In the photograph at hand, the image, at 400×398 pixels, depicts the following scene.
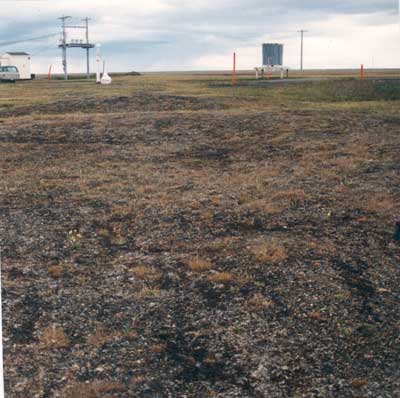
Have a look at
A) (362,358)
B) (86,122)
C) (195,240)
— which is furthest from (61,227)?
(86,122)

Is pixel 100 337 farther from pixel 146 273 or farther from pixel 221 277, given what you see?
pixel 221 277

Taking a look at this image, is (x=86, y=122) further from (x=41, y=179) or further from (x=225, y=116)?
(x=41, y=179)

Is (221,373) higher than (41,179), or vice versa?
(41,179)

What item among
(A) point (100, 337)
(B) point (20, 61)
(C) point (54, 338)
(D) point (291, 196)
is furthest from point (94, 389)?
(B) point (20, 61)

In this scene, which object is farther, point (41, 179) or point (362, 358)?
point (41, 179)

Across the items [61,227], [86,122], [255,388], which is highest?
[86,122]

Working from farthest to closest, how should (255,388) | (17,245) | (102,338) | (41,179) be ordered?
(41,179)
(17,245)
(102,338)
(255,388)

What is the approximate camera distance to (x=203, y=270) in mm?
14359

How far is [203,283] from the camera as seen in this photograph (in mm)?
13562

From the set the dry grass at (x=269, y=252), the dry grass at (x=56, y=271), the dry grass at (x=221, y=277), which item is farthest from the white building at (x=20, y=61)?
the dry grass at (x=221, y=277)

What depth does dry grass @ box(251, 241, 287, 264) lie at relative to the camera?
583 inches

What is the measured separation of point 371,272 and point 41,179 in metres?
16.2

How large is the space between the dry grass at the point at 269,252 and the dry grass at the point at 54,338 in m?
6.14

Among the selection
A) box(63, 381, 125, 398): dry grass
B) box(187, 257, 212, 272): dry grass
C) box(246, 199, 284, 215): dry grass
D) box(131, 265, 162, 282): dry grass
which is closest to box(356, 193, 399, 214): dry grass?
box(246, 199, 284, 215): dry grass
